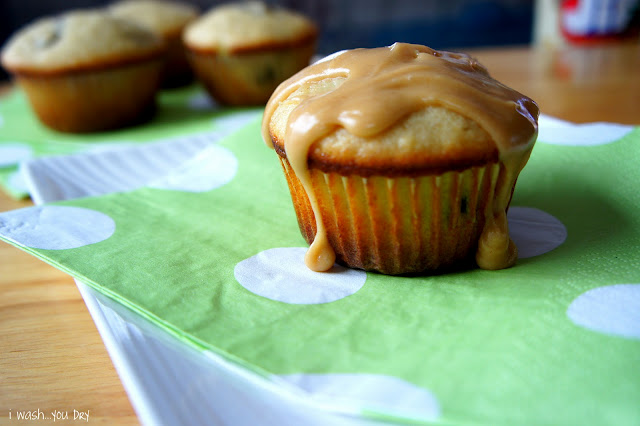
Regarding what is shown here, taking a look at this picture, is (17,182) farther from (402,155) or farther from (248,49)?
(402,155)

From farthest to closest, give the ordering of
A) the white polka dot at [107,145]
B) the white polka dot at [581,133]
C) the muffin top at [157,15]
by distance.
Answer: the muffin top at [157,15]
the white polka dot at [107,145]
the white polka dot at [581,133]

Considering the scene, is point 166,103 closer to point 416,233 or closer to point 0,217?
point 0,217

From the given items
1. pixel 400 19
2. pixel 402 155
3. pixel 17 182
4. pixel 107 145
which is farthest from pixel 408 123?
pixel 400 19

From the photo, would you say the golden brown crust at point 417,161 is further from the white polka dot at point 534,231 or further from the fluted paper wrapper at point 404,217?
the white polka dot at point 534,231

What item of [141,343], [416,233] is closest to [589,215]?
[416,233]

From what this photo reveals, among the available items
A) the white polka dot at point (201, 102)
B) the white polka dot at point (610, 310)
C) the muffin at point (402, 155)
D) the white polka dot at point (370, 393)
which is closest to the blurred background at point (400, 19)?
the white polka dot at point (201, 102)

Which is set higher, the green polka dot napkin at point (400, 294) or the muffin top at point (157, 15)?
the muffin top at point (157, 15)

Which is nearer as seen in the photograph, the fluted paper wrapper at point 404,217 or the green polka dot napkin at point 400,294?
the green polka dot napkin at point 400,294
